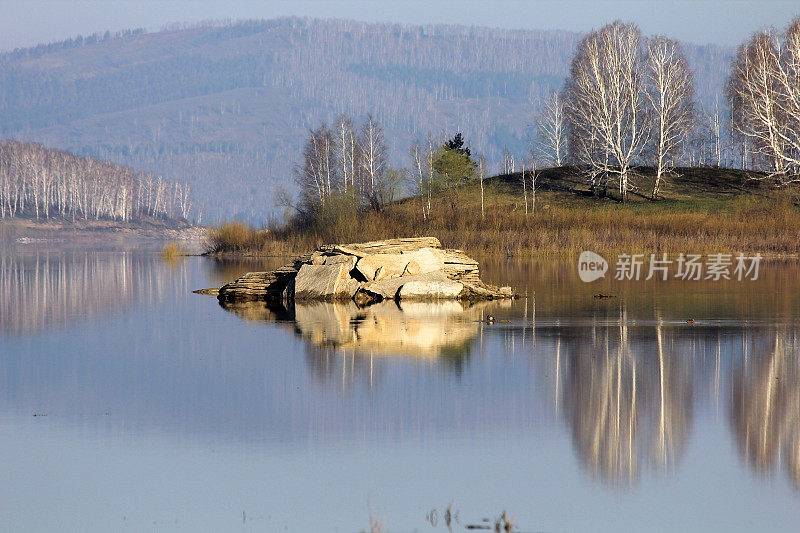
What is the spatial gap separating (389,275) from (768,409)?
45.6ft

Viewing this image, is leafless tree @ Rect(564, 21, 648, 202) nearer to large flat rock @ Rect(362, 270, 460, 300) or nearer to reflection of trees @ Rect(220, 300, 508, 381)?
large flat rock @ Rect(362, 270, 460, 300)

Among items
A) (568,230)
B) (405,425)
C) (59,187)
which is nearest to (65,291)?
(405,425)

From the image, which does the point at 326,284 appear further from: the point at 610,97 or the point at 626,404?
the point at 610,97

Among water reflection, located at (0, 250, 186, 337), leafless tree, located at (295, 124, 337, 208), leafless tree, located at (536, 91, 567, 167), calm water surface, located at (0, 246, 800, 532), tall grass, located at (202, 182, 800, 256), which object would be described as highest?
leafless tree, located at (536, 91, 567, 167)

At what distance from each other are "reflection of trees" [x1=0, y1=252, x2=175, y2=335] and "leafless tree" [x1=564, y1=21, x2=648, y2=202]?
2601 centimetres

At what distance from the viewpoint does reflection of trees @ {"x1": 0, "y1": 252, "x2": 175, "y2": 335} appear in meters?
19.7

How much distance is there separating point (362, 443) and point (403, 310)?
11.6 meters

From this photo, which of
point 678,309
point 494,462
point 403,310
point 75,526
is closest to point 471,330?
point 403,310

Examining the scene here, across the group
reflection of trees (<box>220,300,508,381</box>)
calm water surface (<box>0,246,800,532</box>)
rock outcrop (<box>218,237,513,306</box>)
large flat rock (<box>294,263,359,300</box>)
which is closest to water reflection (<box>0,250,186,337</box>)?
calm water surface (<box>0,246,800,532</box>)

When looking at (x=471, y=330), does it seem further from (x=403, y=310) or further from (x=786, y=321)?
(x=786, y=321)

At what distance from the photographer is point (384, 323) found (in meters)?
17.2

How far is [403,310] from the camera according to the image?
19.8 meters

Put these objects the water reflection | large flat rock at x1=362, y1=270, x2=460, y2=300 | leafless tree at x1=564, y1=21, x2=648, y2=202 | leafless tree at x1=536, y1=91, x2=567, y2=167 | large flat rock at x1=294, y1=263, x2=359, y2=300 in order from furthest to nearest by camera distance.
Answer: leafless tree at x1=536, y1=91, x2=567, y2=167 < leafless tree at x1=564, y1=21, x2=648, y2=202 < large flat rock at x1=294, y1=263, x2=359, y2=300 < large flat rock at x1=362, y1=270, x2=460, y2=300 < the water reflection

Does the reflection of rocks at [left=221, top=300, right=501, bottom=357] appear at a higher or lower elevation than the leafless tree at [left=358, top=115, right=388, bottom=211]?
lower
